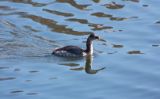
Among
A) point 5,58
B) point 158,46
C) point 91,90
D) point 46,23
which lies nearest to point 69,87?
point 91,90

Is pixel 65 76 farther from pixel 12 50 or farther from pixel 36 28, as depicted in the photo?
pixel 36 28

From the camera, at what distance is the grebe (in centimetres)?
2016

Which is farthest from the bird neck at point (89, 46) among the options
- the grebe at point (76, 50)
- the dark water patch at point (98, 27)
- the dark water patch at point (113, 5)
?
the dark water patch at point (113, 5)

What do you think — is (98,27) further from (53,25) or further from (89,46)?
(89,46)

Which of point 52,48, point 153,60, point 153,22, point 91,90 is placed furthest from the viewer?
point 153,22

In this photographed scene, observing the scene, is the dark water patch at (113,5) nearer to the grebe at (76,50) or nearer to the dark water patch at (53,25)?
the dark water patch at (53,25)

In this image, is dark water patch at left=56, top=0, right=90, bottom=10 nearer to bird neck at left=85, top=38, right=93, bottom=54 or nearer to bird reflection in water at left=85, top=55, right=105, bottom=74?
bird neck at left=85, top=38, right=93, bottom=54

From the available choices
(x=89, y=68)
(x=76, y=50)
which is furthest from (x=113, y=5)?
(x=89, y=68)

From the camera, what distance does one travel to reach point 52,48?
2103 centimetres

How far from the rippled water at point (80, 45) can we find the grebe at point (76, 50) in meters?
0.17

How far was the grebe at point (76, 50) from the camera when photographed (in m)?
20.2

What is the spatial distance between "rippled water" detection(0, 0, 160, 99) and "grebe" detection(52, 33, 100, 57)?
17 centimetres

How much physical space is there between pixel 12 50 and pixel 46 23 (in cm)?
263

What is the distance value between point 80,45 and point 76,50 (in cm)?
129
